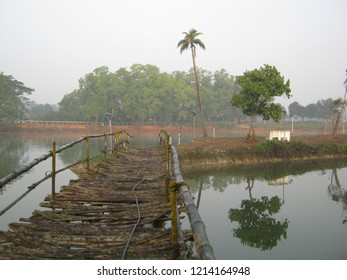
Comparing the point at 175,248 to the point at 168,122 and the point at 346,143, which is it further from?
the point at 168,122

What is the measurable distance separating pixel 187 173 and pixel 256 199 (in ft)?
22.9

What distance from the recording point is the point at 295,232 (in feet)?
37.3

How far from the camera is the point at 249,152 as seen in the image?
2575 cm

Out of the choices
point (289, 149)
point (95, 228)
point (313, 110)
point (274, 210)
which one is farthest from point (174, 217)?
point (313, 110)

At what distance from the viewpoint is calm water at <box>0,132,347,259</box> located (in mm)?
10219

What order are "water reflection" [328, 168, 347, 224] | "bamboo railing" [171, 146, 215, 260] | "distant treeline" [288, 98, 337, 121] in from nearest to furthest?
"bamboo railing" [171, 146, 215, 260], "water reflection" [328, 168, 347, 224], "distant treeline" [288, 98, 337, 121]

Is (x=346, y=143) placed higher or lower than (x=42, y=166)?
higher

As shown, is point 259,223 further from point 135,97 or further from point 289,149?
point 135,97

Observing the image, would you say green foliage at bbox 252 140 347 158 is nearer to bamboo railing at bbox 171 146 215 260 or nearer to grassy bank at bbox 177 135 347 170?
grassy bank at bbox 177 135 347 170

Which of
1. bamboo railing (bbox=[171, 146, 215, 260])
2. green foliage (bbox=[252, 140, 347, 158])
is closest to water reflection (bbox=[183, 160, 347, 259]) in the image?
green foliage (bbox=[252, 140, 347, 158])

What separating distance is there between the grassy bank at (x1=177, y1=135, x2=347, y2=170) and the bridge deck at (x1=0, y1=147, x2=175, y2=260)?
1693cm

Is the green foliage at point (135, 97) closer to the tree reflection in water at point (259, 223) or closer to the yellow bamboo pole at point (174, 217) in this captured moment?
the tree reflection in water at point (259, 223)

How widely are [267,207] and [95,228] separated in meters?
11.8
